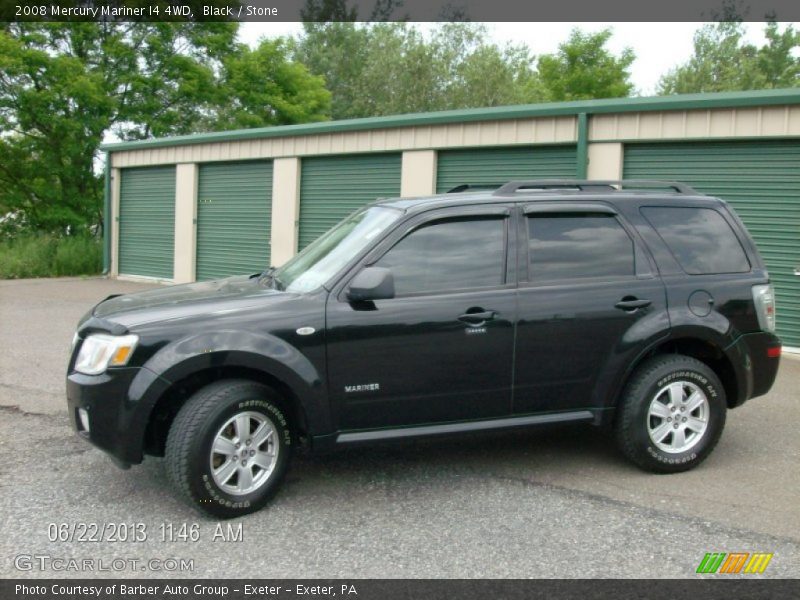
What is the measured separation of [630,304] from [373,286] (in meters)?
1.78

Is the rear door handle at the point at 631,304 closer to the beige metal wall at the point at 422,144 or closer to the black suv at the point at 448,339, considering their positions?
the black suv at the point at 448,339

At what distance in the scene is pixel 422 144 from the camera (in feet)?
45.3

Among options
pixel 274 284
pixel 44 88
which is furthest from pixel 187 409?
pixel 44 88

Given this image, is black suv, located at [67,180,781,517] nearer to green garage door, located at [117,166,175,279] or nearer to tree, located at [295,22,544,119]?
green garage door, located at [117,166,175,279]

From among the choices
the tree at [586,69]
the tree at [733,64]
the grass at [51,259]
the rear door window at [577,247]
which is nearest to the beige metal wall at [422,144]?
the grass at [51,259]

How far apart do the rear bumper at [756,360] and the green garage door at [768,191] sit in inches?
199

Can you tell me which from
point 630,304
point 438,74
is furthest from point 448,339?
point 438,74

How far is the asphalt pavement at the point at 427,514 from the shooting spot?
4125 millimetres

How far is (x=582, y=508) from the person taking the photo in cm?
491

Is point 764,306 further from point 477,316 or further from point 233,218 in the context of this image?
point 233,218

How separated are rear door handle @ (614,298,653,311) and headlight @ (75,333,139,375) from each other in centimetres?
302

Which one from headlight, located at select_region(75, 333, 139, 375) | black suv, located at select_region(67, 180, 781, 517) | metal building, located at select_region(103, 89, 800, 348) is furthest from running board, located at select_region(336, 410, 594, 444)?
metal building, located at select_region(103, 89, 800, 348)

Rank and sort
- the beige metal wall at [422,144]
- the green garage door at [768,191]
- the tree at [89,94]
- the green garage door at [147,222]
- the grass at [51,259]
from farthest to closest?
the tree at [89,94]
the grass at [51,259]
the green garage door at [147,222]
the beige metal wall at [422,144]
the green garage door at [768,191]

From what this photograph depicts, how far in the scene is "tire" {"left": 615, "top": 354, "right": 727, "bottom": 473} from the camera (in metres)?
5.42
